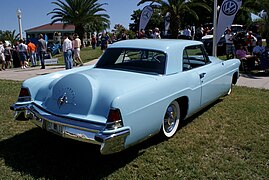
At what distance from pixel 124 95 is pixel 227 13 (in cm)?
854

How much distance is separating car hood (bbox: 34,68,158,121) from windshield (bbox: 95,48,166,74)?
44 centimetres

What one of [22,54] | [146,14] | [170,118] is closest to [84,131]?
[170,118]

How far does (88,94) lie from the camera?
3148 mm

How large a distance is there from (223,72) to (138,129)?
296cm

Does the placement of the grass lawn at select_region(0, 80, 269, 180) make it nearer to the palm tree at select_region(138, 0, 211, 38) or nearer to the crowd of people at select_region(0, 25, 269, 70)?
the crowd of people at select_region(0, 25, 269, 70)

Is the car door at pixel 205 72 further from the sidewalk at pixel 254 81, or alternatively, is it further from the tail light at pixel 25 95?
the sidewalk at pixel 254 81

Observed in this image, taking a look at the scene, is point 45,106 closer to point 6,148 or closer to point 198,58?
point 6,148

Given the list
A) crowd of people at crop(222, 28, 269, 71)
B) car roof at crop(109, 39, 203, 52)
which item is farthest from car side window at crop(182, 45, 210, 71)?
crowd of people at crop(222, 28, 269, 71)

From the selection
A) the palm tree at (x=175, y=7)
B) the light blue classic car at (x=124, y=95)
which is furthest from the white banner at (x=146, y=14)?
the light blue classic car at (x=124, y=95)

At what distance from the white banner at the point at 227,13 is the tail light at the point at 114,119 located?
8596 millimetres

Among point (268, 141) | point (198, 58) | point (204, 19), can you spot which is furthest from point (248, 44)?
point (204, 19)

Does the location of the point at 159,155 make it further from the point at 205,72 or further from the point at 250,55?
the point at 250,55

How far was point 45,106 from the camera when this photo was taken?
3.50m

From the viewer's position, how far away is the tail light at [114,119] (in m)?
2.90
